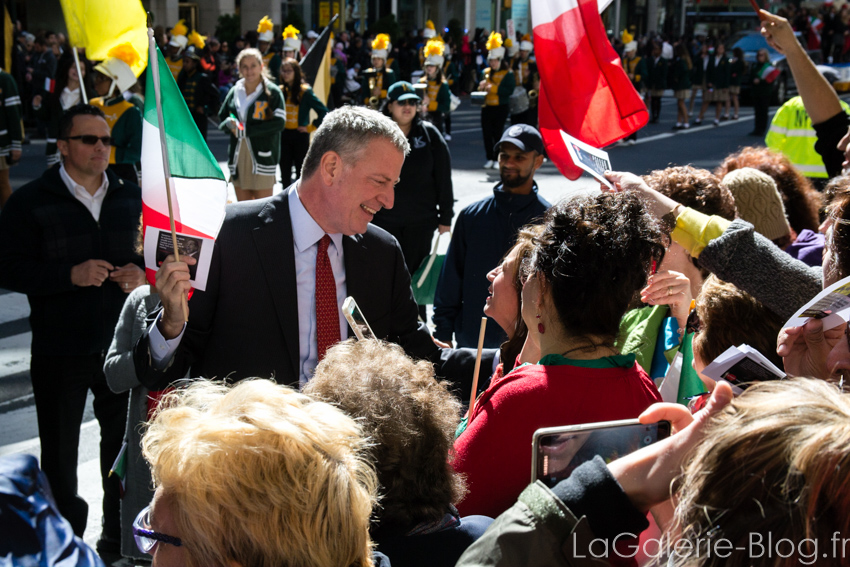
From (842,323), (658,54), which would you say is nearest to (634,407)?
(842,323)

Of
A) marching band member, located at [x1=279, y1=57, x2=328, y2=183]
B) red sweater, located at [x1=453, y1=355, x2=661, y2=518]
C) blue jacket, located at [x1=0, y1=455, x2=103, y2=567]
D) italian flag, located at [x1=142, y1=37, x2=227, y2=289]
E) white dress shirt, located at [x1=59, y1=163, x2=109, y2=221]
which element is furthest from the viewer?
marching band member, located at [x1=279, y1=57, x2=328, y2=183]

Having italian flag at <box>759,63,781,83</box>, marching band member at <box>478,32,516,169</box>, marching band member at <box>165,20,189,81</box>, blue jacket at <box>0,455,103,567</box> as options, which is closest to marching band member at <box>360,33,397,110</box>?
marching band member at <box>478,32,516,169</box>

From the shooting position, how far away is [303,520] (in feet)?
4.49

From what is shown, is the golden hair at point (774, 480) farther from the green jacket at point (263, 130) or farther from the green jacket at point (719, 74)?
the green jacket at point (719, 74)

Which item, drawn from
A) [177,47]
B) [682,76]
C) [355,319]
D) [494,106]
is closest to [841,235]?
[355,319]

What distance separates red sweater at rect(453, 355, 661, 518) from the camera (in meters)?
1.91

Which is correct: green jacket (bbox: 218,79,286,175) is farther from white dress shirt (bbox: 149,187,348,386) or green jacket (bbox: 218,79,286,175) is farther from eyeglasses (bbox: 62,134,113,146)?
white dress shirt (bbox: 149,187,348,386)

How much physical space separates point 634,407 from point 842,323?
493 mm

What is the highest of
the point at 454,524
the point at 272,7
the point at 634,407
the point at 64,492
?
the point at 272,7

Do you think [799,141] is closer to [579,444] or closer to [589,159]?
[589,159]

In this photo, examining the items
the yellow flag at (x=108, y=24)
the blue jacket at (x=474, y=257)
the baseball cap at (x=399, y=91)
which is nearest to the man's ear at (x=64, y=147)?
the yellow flag at (x=108, y=24)

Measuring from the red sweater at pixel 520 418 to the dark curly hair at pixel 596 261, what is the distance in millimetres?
155

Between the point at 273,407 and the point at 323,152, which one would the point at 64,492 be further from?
the point at 273,407

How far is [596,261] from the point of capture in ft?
6.75
